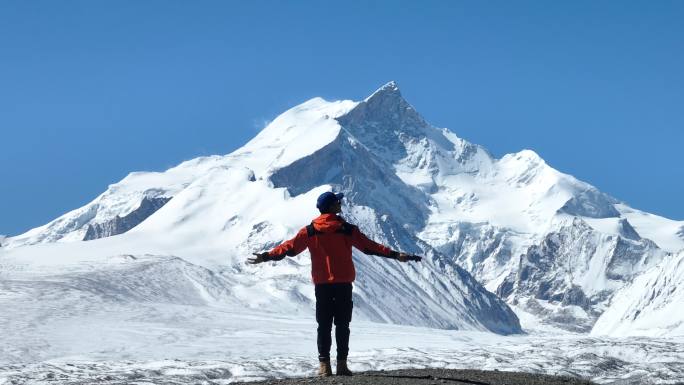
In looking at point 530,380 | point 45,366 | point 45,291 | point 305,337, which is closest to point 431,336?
point 305,337

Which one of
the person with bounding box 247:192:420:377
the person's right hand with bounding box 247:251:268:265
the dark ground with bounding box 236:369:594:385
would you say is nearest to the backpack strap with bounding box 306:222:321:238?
the person with bounding box 247:192:420:377

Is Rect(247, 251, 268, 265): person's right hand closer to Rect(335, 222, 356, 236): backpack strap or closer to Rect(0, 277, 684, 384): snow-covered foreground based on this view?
Rect(335, 222, 356, 236): backpack strap

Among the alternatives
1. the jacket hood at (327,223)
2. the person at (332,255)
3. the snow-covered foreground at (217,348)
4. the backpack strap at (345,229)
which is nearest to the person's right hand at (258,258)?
the person at (332,255)

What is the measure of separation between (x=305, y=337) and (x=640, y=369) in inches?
3158

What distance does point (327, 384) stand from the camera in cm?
3183

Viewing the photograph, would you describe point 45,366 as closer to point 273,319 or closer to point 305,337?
point 305,337

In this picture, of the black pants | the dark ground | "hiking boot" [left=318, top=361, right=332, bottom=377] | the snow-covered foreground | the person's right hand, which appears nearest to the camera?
the dark ground

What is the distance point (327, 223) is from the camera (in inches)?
1305

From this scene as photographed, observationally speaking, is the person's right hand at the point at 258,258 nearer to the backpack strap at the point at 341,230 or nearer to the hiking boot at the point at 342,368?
the backpack strap at the point at 341,230

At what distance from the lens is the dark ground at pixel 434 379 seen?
32.4 metres

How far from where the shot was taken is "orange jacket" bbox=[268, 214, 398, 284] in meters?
33.0

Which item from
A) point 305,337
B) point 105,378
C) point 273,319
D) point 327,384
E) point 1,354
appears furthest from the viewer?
point 273,319

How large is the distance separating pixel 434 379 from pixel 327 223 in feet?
15.3

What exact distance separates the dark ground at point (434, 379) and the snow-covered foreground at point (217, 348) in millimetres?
8236
